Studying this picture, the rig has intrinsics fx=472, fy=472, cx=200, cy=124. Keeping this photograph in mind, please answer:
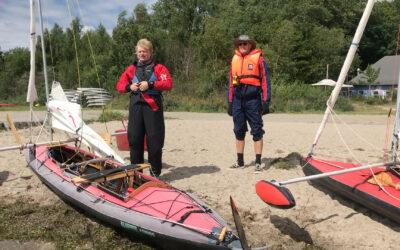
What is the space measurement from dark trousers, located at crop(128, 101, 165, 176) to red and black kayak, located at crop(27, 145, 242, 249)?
0.48 meters

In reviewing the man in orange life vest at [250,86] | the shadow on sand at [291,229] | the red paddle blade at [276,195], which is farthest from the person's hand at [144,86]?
the shadow on sand at [291,229]

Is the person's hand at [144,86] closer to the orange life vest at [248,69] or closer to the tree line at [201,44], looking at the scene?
the orange life vest at [248,69]

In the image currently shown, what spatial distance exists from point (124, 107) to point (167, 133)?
1065 centimetres

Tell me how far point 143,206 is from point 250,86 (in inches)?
111

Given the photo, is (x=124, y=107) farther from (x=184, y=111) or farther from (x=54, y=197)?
(x=54, y=197)

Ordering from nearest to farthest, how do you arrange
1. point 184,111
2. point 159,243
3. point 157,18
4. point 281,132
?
point 159,243
point 281,132
point 184,111
point 157,18

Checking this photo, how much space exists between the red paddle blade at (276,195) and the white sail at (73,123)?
2148mm

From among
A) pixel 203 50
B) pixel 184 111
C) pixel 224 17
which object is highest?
pixel 224 17

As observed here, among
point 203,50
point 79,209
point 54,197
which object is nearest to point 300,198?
point 79,209

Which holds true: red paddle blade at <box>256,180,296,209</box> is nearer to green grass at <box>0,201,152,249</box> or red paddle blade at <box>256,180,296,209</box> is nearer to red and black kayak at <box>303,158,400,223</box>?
red and black kayak at <box>303,158,400,223</box>

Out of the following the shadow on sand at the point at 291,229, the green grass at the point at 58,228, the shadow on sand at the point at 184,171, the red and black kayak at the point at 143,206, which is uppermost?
the red and black kayak at the point at 143,206

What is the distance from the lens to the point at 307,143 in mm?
9891

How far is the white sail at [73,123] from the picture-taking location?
645 centimetres

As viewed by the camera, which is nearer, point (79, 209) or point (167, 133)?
point (79, 209)
